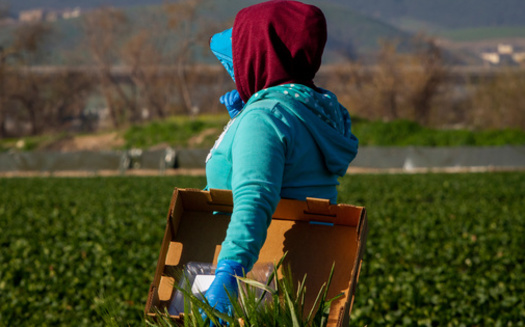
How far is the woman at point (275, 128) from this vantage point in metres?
1.43

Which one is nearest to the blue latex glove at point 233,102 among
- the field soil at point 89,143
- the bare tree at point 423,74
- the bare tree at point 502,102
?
the field soil at point 89,143

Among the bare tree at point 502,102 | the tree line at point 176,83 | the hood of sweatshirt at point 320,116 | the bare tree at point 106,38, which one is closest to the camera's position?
the hood of sweatshirt at point 320,116

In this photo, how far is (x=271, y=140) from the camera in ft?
4.85

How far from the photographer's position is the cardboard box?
1.53 metres

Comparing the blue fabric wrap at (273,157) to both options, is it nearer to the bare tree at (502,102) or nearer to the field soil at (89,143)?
the field soil at (89,143)

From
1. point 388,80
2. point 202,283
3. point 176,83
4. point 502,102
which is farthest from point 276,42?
point 176,83

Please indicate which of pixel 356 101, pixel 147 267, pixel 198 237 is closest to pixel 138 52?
pixel 356 101

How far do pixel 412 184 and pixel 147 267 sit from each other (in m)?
9.98

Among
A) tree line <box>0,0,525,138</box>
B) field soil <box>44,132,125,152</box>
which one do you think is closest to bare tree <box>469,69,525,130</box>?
tree line <box>0,0,525,138</box>

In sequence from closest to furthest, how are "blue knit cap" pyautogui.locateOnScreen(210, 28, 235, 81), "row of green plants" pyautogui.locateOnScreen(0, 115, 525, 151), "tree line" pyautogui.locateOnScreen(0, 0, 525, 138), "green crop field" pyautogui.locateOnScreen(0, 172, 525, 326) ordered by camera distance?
A: 1. "blue knit cap" pyautogui.locateOnScreen(210, 28, 235, 81)
2. "green crop field" pyautogui.locateOnScreen(0, 172, 525, 326)
3. "row of green plants" pyautogui.locateOnScreen(0, 115, 525, 151)
4. "tree line" pyautogui.locateOnScreen(0, 0, 525, 138)

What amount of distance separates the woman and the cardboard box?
8cm

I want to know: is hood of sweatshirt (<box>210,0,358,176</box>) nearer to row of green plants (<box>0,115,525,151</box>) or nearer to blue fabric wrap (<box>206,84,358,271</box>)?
blue fabric wrap (<box>206,84,358,271</box>)

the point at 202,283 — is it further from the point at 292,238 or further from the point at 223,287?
the point at 292,238

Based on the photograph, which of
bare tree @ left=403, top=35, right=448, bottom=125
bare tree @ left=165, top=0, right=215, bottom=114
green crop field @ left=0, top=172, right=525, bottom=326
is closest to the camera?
green crop field @ left=0, top=172, right=525, bottom=326
